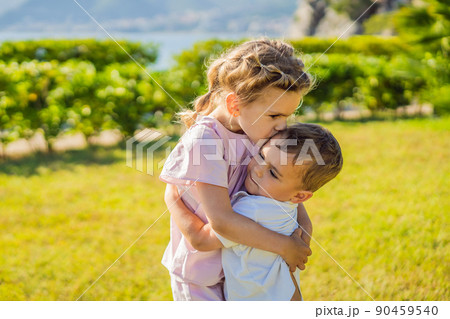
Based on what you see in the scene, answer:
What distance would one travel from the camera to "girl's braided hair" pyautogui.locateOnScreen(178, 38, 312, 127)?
1594mm

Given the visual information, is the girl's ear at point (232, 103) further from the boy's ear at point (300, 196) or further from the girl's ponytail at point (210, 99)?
the boy's ear at point (300, 196)

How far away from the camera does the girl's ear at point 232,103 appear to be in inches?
64.9

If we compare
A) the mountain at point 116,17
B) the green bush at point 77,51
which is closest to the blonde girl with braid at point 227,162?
the mountain at point 116,17

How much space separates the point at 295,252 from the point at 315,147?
0.39m

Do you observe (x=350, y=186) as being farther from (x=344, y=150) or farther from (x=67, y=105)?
(x=67, y=105)

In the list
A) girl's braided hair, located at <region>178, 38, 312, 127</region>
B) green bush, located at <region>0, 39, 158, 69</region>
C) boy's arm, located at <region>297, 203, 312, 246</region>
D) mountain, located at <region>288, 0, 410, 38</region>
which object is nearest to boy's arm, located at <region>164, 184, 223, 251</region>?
boy's arm, located at <region>297, 203, 312, 246</region>

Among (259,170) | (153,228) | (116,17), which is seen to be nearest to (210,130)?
(259,170)

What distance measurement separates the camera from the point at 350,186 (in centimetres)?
505

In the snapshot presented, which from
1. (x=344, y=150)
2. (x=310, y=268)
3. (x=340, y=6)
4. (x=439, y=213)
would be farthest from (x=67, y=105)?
(x=340, y=6)

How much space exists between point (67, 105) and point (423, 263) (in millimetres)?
5261

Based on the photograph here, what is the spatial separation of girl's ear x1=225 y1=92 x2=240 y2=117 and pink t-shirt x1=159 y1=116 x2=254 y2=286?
0.07m

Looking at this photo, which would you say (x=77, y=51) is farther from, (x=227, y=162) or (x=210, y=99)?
(x=227, y=162)

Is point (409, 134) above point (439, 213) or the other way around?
the other way around

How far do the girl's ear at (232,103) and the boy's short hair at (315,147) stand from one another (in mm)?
186
